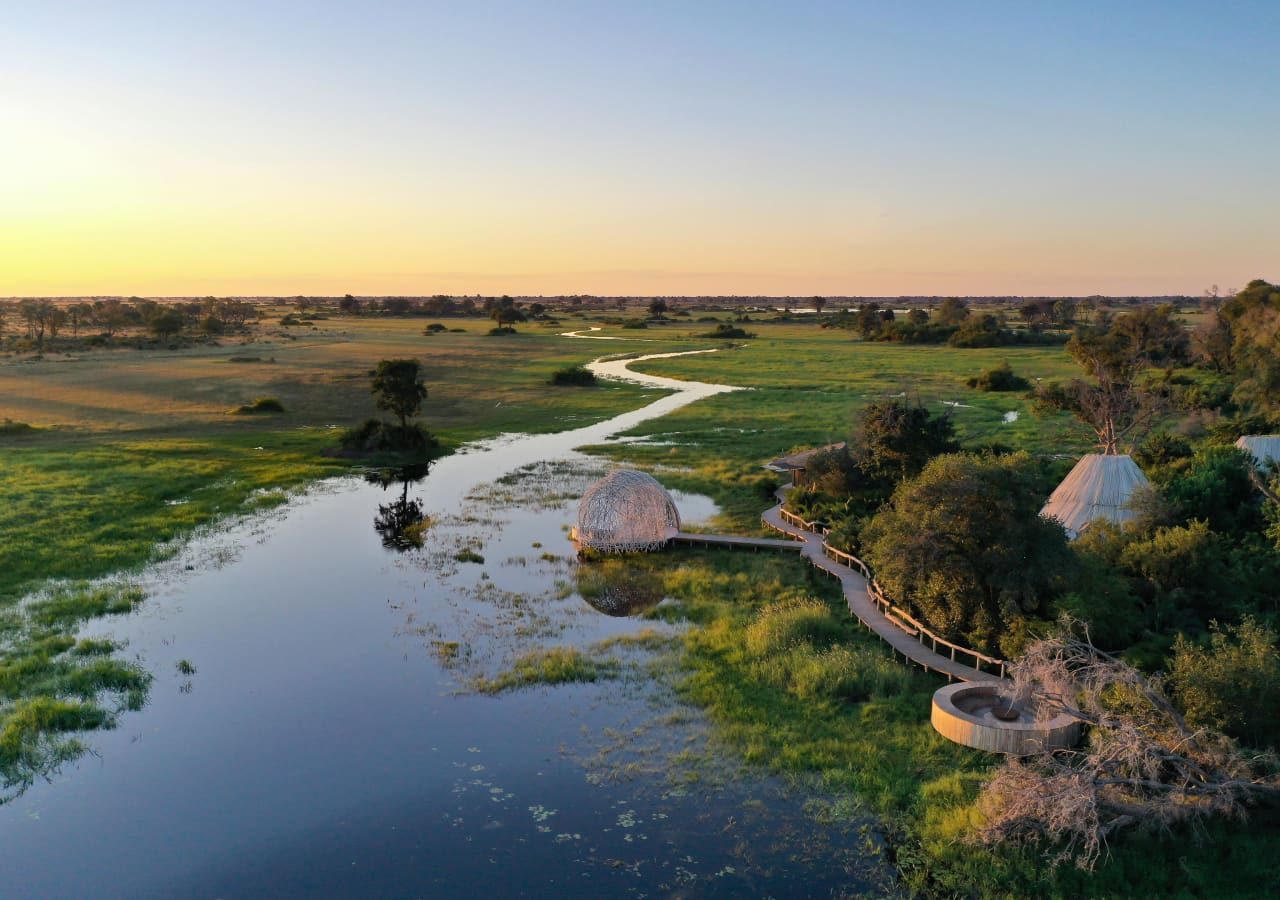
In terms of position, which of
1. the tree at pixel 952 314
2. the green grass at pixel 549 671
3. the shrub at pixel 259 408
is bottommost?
the green grass at pixel 549 671

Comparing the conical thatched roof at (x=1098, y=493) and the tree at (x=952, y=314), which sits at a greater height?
the tree at (x=952, y=314)

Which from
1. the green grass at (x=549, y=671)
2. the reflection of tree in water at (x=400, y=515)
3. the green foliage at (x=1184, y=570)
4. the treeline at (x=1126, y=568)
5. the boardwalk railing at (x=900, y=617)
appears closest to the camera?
the treeline at (x=1126, y=568)

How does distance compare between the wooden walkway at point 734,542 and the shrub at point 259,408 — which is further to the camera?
the shrub at point 259,408

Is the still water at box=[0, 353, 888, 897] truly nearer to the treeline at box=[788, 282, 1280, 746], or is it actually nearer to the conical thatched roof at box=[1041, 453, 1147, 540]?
the treeline at box=[788, 282, 1280, 746]

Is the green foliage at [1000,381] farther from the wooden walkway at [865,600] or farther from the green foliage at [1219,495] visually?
the green foliage at [1219,495]

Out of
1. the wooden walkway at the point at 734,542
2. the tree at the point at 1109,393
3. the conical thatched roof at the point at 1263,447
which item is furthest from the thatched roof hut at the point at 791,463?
the conical thatched roof at the point at 1263,447

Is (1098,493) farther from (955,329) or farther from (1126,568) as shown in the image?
(955,329)

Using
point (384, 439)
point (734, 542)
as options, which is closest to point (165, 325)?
point (384, 439)
